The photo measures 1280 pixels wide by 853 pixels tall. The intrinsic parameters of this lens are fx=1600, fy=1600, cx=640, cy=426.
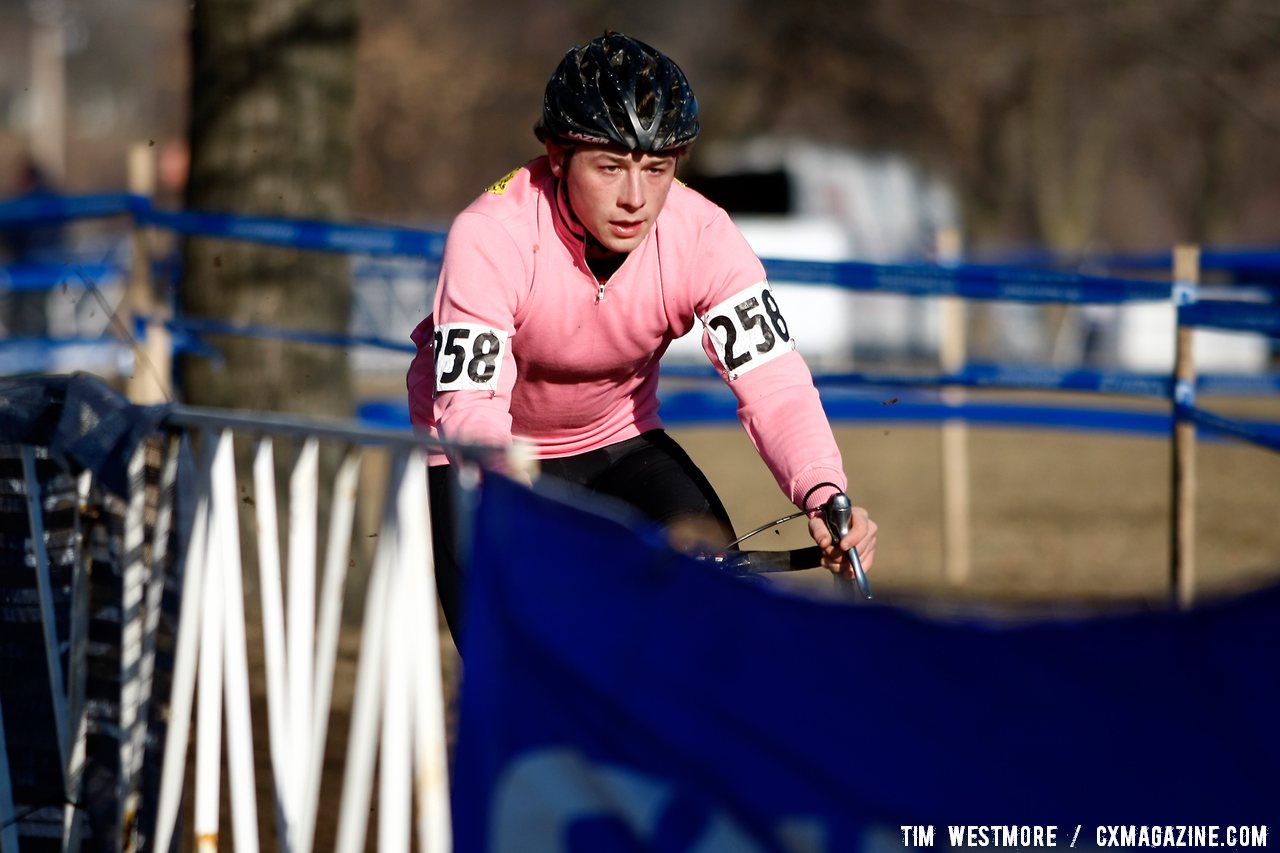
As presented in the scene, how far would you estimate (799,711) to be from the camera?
2.03 meters

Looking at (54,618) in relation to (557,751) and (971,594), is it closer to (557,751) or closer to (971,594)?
(557,751)

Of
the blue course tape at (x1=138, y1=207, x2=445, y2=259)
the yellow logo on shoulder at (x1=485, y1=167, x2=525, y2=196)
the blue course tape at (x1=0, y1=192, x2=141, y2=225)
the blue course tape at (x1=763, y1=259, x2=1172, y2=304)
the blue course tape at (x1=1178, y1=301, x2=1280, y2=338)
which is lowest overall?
the blue course tape at (x1=1178, y1=301, x2=1280, y2=338)

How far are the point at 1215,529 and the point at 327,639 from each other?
9276 millimetres

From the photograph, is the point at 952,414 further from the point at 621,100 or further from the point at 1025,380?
the point at 621,100

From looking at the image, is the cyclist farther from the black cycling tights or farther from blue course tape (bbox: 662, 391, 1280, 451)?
blue course tape (bbox: 662, 391, 1280, 451)

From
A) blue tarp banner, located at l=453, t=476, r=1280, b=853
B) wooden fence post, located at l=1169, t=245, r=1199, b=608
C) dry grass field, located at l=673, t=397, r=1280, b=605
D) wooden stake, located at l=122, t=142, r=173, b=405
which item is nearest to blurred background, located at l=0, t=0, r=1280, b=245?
dry grass field, located at l=673, t=397, r=1280, b=605

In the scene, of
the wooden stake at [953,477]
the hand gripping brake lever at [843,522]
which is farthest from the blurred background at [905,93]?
the hand gripping brake lever at [843,522]

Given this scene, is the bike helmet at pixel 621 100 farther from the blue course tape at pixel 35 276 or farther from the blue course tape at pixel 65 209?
the blue course tape at pixel 35 276

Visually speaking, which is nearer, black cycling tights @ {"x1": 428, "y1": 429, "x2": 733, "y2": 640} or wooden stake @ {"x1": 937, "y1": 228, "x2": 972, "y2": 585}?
black cycling tights @ {"x1": 428, "y1": 429, "x2": 733, "y2": 640}

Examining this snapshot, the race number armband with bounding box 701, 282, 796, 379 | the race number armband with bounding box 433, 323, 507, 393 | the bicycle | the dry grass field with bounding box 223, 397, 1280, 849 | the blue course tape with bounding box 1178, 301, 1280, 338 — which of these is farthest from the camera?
the dry grass field with bounding box 223, 397, 1280, 849

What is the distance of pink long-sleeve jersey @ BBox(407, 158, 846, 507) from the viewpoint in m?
3.45

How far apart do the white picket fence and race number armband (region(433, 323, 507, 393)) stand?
1.02 feet

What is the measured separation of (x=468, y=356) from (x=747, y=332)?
2.30ft

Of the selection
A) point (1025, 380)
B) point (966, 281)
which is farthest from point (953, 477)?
point (966, 281)
